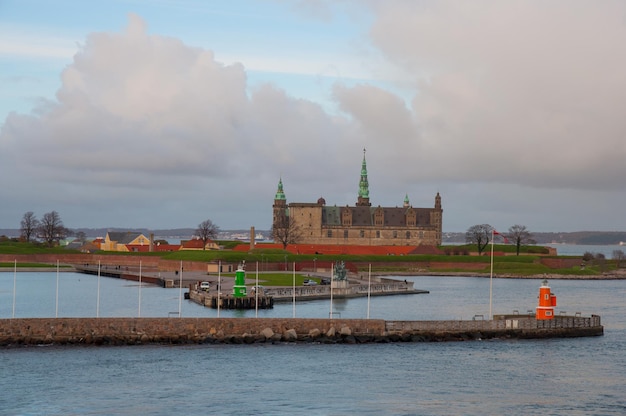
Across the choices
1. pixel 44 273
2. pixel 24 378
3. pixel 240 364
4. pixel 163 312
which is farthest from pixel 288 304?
pixel 44 273

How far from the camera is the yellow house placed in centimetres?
17488

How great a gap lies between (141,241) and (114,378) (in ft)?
464

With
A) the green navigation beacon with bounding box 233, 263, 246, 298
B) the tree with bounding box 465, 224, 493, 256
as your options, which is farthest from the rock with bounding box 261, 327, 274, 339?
the tree with bounding box 465, 224, 493, 256

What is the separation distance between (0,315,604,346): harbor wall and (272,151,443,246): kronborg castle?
13556 cm

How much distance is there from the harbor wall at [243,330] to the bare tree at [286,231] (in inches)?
4791

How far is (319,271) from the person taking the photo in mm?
129875

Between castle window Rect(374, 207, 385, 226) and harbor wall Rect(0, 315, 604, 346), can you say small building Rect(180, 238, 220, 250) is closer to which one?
castle window Rect(374, 207, 385, 226)

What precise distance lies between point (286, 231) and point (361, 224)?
816 inches

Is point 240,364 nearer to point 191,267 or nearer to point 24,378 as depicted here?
point 24,378

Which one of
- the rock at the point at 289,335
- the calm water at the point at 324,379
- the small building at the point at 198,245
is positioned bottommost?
the calm water at the point at 324,379

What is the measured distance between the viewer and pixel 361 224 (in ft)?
625

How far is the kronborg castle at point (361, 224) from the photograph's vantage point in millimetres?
188250

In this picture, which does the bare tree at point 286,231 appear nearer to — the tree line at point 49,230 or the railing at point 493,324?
the tree line at point 49,230

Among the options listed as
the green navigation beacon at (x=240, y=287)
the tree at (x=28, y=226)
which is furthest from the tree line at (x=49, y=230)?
the green navigation beacon at (x=240, y=287)
